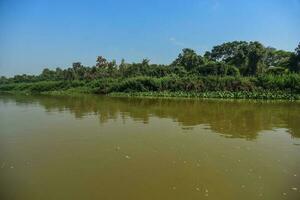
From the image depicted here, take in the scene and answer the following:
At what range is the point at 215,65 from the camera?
123 ft

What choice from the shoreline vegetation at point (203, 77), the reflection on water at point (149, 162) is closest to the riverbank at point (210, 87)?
the shoreline vegetation at point (203, 77)

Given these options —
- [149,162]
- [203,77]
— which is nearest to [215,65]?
[203,77]

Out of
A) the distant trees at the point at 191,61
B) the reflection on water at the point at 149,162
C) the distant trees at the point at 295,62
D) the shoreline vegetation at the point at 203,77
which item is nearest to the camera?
the reflection on water at the point at 149,162

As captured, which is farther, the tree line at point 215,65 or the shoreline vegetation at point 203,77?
the tree line at point 215,65

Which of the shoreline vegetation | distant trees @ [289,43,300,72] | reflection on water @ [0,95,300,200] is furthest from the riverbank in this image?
reflection on water @ [0,95,300,200]

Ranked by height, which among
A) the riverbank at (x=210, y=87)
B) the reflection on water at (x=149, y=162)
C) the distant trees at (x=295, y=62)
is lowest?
the reflection on water at (x=149, y=162)

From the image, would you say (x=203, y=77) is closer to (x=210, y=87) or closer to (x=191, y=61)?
(x=210, y=87)

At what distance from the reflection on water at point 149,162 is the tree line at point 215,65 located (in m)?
25.7

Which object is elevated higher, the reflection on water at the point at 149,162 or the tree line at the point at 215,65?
the tree line at the point at 215,65

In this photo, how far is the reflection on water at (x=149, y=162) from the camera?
505 cm

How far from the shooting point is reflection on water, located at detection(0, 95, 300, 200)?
5051 millimetres

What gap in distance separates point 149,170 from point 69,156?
2.10m

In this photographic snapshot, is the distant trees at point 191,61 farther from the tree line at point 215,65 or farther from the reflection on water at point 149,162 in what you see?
the reflection on water at point 149,162

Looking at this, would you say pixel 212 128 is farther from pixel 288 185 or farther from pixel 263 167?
pixel 288 185
